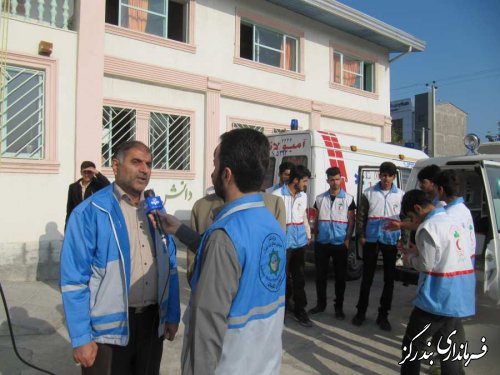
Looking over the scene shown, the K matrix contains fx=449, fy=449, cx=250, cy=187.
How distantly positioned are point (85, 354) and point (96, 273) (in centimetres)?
42

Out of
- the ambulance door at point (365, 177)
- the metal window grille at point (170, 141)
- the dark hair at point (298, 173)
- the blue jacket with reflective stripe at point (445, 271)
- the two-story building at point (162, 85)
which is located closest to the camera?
the blue jacket with reflective stripe at point (445, 271)

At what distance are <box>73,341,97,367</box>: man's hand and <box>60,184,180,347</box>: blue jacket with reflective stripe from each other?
0.02 meters

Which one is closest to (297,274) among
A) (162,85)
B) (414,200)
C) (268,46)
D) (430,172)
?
(430,172)

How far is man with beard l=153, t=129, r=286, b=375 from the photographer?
1.59 meters

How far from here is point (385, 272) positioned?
5539mm

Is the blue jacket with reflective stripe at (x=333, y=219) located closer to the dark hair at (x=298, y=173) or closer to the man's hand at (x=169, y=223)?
the dark hair at (x=298, y=173)

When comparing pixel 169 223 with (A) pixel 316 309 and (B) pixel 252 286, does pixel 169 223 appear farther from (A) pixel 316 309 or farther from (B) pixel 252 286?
(A) pixel 316 309

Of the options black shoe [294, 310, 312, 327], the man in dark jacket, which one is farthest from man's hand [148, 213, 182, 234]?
the man in dark jacket

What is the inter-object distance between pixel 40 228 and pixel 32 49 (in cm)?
305

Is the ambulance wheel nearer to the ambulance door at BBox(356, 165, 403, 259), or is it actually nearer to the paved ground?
the ambulance door at BBox(356, 165, 403, 259)

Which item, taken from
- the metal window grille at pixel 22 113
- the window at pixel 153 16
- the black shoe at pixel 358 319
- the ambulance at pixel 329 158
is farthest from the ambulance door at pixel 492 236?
the window at pixel 153 16

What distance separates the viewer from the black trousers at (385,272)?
18.0ft

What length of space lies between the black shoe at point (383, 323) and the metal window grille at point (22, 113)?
20.0 feet

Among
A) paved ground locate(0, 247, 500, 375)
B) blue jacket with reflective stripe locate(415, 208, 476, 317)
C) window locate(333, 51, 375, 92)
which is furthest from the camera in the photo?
window locate(333, 51, 375, 92)
